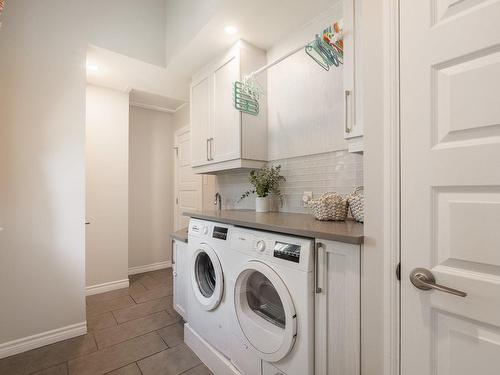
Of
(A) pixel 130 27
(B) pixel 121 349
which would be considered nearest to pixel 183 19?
(A) pixel 130 27

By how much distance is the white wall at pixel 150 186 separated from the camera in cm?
349

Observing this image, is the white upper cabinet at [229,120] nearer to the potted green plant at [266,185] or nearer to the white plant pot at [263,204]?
the potted green plant at [266,185]

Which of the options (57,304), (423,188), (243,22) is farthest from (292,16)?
(57,304)

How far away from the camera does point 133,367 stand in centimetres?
161

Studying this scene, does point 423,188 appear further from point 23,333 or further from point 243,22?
point 23,333

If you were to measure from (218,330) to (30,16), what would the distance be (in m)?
2.73

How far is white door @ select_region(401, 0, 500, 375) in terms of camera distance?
710 mm

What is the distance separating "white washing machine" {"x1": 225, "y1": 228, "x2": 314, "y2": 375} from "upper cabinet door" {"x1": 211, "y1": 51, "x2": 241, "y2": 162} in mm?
865

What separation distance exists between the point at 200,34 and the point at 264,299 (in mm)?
2031

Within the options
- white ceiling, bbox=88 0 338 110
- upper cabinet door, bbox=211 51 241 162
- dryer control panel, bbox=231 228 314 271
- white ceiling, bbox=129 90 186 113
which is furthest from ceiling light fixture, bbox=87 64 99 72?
dryer control panel, bbox=231 228 314 271

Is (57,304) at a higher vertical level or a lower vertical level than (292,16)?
lower

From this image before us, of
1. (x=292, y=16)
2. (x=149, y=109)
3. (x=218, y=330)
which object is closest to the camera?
(x=218, y=330)

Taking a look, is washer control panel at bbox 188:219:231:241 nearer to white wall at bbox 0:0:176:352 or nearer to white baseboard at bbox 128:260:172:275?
white wall at bbox 0:0:176:352

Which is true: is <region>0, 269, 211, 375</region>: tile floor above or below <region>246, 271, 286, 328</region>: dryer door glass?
below
